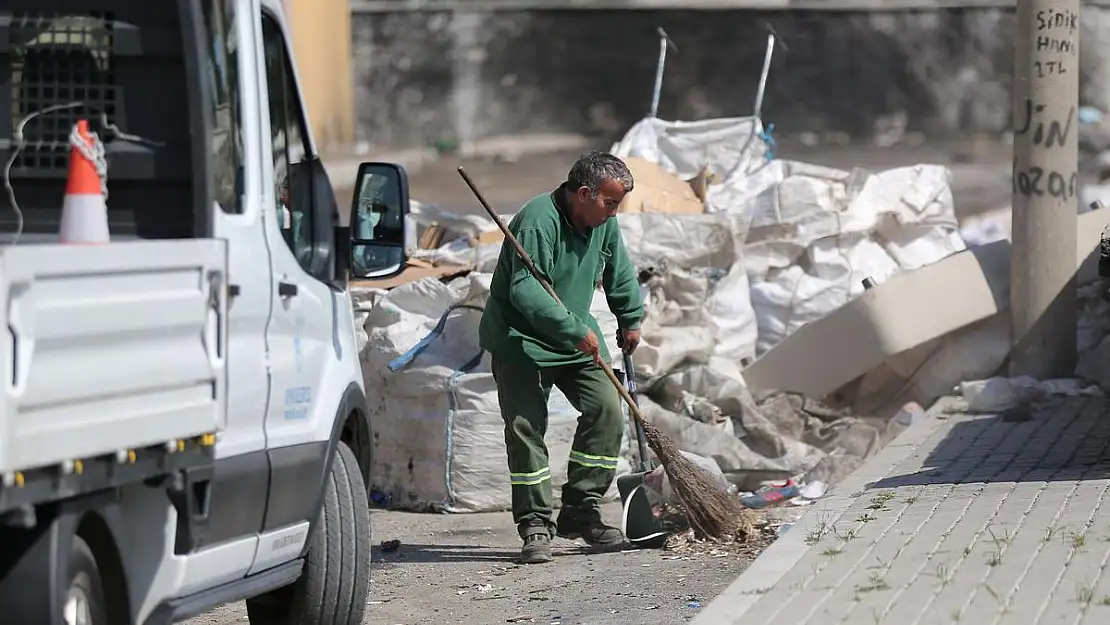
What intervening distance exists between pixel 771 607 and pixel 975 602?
583 millimetres

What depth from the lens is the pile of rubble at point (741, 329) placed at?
8.76m

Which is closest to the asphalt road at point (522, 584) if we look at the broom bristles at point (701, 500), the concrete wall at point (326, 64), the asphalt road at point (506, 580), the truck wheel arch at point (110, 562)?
the asphalt road at point (506, 580)

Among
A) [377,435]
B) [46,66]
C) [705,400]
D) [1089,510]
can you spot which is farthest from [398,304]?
[46,66]

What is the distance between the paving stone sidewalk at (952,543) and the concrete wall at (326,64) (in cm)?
1694

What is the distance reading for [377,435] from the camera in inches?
354

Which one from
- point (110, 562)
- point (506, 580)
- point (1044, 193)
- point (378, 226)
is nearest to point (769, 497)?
point (506, 580)

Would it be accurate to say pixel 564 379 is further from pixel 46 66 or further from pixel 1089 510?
pixel 46 66

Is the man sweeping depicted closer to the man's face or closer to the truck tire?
the man's face

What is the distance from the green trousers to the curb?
88 centimetres

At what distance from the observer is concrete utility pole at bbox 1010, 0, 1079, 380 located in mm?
9812

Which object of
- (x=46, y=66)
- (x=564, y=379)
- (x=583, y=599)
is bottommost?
(x=583, y=599)

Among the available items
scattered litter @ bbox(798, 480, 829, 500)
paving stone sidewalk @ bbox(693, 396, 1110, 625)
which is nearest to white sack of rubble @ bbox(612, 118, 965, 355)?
paving stone sidewalk @ bbox(693, 396, 1110, 625)

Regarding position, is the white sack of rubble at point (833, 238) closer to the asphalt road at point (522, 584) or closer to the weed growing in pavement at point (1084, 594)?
the asphalt road at point (522, 584)

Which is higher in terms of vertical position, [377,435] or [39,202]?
[39,202]
